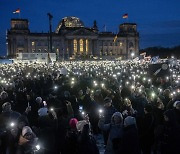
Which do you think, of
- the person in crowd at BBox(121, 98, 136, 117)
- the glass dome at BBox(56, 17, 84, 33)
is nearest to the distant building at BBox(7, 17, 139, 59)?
the glass dome at BBox(56, 17, 84, 33)

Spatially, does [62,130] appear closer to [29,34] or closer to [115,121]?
[115,121]

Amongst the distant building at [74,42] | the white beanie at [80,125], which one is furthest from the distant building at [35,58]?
the distant building at [74,42]

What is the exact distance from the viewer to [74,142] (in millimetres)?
6301

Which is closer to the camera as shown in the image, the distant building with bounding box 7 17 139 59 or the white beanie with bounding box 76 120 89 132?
the white beanie with bounding box 76 120 89 132

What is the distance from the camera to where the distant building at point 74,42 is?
344 ft

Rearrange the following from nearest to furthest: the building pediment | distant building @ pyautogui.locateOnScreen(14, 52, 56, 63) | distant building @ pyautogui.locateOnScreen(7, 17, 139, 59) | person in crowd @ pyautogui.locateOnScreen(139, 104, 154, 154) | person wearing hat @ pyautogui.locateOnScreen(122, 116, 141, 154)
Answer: person wearing hat @ pyautogui.locateOnScreen(122, 116, 141, 154), person in crowd @ pyautogui.locateOnScreen(139, 104, 154, 154), distant building @ pyautogui.locateOnScreen(14, 52, 56, 63), distant building @ pyautogui.locateOnScreen(7, 17, 139, 59), the building pediment

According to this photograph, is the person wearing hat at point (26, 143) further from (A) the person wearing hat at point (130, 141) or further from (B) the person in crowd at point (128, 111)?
(B) the person in crowd at point (128, 111)

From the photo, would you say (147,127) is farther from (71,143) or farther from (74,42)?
(74,42)

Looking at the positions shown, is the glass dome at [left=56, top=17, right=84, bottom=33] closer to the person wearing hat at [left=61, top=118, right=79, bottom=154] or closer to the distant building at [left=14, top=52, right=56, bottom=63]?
the distant building at [left=14, top=52, right=56, bottom=63]

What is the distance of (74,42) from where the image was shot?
108812 mm

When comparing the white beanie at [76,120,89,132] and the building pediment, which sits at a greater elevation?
the building pediment

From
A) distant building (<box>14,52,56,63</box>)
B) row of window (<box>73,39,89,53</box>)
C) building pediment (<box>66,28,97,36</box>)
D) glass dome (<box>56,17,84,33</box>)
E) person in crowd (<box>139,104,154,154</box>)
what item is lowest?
person in crowd (<box>139,104,154,154</box>)

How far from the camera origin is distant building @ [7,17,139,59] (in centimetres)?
10475

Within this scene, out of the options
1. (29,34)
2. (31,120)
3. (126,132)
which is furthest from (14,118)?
(29,34)
